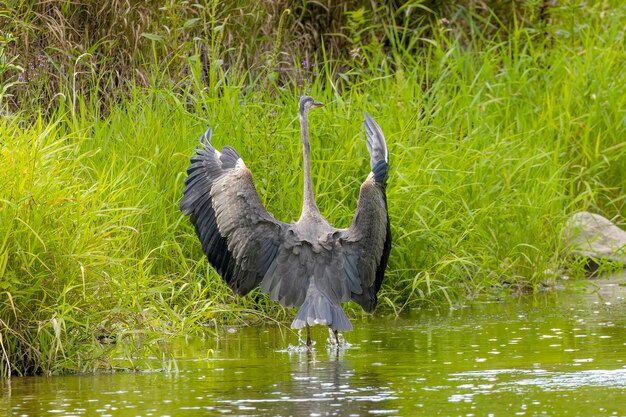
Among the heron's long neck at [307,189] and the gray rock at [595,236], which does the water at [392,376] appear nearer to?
the heron's long neck at [307,189]

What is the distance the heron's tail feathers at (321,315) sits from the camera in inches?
274

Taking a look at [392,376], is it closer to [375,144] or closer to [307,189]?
[307,189]

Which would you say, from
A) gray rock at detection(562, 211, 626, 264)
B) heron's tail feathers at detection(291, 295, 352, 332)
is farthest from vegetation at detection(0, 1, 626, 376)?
heron's tail feathers at detection(291, 295, 352, 332)

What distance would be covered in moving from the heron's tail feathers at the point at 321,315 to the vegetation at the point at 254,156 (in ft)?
2.01

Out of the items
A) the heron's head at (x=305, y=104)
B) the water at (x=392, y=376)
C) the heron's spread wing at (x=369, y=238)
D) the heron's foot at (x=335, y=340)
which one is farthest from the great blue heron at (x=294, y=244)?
the heron's head at (x=305, y=104)

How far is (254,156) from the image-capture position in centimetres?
889

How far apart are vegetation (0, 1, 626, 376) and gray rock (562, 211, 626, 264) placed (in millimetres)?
172

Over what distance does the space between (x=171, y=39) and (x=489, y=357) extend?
4286mm

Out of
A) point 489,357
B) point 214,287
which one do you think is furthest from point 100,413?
point 214,287

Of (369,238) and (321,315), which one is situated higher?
(369,238)

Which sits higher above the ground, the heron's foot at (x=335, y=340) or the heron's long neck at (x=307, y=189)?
the heron's long neck at (x=307, y=189)

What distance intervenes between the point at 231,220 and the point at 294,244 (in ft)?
1.25

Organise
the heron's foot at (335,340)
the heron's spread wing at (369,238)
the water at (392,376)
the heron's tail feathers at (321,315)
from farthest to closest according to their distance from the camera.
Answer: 1. the heron's foot at (335,340)
2. the heron's spread wing at (369,238)
3. the heron's tail feathers at (321,315)
4. the water at (392,376)

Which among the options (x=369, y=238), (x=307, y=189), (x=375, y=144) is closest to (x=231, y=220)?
(x=307, y=189)
